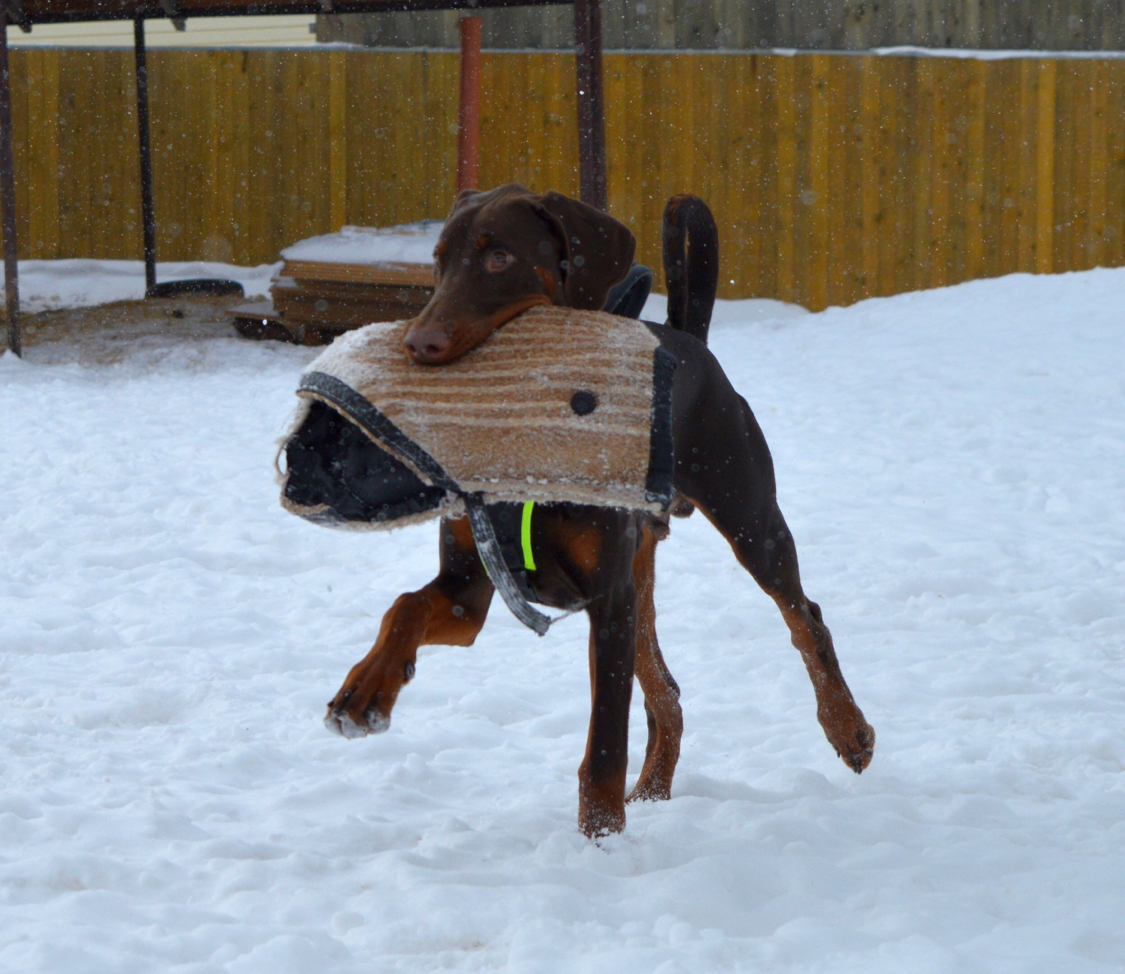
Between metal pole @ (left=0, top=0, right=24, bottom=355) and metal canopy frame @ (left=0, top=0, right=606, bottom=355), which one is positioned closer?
metal pole @ (left=0, top=0, right=24, bottom=355)

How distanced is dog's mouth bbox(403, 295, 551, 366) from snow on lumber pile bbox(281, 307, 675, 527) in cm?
2

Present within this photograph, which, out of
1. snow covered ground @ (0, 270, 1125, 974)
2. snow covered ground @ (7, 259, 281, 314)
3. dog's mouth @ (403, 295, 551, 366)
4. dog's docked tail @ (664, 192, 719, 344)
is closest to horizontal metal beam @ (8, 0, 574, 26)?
snow covered ground @ (7, 259, 281, 314)

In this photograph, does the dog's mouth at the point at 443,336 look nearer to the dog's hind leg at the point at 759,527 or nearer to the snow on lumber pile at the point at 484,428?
the snow on lumber pile at the point at 484,428

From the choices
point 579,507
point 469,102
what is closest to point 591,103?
point 469,102

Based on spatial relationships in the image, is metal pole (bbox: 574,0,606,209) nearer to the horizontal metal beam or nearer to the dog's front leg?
the horizontal metal beam

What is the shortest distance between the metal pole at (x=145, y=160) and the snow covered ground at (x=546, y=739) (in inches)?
172

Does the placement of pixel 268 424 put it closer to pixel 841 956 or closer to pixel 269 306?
pixel 269 306

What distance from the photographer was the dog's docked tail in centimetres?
305

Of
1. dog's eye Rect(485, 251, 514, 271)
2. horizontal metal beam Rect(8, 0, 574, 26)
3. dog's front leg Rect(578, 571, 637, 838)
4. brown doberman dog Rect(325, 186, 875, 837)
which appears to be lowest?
dog's front leg Rect(578, 571, 637, 838)

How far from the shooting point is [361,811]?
113 inches

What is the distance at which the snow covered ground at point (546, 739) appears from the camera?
2.25 m

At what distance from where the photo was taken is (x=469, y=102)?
8.96 metres

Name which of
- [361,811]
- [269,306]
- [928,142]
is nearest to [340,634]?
[361,811]

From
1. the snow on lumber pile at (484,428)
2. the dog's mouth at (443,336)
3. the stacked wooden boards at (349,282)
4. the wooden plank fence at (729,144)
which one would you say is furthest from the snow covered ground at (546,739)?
the wooden plank fence at (729,144)
